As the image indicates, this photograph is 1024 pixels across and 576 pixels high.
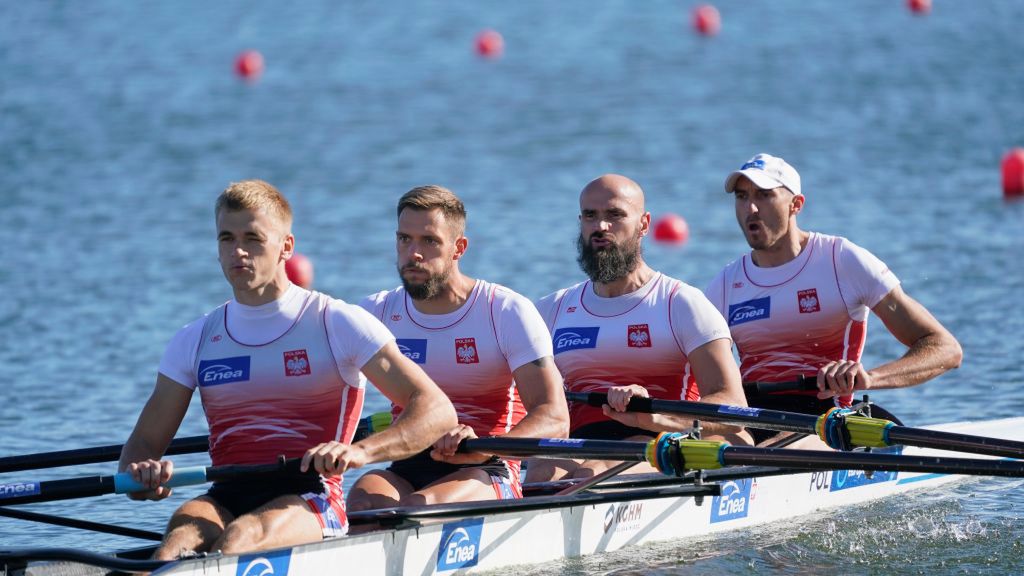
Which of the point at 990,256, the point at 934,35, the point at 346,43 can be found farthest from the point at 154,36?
the point at 990,256

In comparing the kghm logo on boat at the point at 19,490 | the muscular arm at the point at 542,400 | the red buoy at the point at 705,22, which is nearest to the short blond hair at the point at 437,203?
the muscular arm at the point at 542,400

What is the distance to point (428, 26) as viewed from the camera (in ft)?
99.9

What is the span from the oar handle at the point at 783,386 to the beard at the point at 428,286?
70.1 inches

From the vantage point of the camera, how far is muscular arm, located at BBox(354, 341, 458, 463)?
204 inches

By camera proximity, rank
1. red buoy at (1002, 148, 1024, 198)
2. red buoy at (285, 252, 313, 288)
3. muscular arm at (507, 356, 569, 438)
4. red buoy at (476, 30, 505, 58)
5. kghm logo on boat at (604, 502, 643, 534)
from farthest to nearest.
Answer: red buoy at (476, 30, 505, 58)
red buoy at (1002, 148, 1024, 198)
red buoy at (285, 252, 313, 288)
kghm logo on boat at (604, 502, 643, 534)
muscular arm at (507, 356, 569, 438)

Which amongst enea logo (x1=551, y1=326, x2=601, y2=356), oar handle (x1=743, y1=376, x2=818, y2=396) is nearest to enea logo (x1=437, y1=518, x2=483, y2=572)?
enea logo (x1=551, y1=326, x2=601, y2=356)

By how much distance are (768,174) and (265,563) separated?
10.8 ft

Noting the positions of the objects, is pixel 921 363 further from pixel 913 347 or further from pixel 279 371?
pixel 279 371

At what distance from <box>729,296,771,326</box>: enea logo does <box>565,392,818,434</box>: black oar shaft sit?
122 cm

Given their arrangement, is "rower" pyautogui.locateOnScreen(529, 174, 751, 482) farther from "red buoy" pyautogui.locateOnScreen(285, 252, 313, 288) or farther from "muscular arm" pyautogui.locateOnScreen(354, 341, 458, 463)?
"red buoy" pyautogui.locateOnScreen(285, 252, 313, 288)

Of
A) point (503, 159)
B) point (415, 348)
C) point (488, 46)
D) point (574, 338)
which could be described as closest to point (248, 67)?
point (488, 46)

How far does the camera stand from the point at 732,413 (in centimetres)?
607

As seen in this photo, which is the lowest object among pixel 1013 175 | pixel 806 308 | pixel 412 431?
pixel 412 431

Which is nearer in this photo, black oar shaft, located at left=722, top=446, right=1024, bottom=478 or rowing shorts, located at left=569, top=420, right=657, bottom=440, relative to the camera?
black oar shaft, located at left=722, top=446, right=1024, bottom=478
